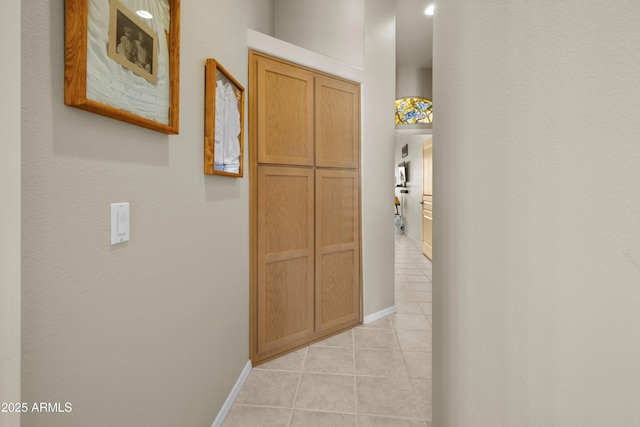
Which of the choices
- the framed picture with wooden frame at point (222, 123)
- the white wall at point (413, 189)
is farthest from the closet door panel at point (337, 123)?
the white wall at point (413, 189)

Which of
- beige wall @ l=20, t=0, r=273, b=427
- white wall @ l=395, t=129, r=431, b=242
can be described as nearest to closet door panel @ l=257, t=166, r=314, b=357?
beige wall @ l=20, t=0, r=273, b=427

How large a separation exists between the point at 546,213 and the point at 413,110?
5535 millimetres

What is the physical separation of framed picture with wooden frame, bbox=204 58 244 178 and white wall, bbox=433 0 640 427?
1.10 m

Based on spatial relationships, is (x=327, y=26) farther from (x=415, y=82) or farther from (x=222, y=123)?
(x=415, y=82)

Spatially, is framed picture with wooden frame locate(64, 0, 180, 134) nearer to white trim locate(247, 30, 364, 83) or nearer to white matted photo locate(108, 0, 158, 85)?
white matted photo locate(108, 0, 158, 85)

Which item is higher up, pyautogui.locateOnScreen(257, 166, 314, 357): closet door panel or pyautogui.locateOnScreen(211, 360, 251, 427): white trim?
pyautogui.locateOnScreen(257, 166, 314, 357): closet door panel

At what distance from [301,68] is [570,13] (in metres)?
2.17

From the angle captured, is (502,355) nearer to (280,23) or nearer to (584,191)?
(584,191)

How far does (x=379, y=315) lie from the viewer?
3.10 meters

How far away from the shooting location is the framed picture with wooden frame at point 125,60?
0.73m

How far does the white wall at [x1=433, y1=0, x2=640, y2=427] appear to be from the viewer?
0.42 m

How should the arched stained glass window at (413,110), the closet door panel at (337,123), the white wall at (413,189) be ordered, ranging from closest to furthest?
the closet door panel at (337,123)
the arched stained glass window at (413,110)
the white wall at (413,189)

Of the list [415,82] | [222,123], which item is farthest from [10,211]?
[415,82]

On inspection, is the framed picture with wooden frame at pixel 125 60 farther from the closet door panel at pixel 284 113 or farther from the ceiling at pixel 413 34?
the ceiling at pixel 413 34
